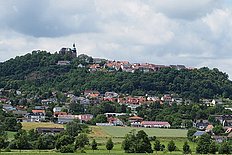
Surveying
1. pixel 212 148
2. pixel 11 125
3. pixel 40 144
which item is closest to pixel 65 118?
pixel 11 125

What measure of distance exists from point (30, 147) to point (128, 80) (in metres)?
105

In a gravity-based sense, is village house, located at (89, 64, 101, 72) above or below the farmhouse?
above

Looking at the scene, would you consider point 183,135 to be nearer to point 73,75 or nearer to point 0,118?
point 0,118

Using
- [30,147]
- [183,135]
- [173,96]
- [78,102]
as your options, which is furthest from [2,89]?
[30,147]

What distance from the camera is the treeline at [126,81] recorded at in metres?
167

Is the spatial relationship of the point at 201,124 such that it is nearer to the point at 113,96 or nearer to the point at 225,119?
the point at 225,119

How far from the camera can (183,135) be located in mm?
95000

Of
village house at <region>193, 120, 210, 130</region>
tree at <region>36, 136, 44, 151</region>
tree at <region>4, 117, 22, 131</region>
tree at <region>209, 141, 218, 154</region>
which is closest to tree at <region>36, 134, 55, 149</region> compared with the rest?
tree at <region>36, 136, 44, 151</region>

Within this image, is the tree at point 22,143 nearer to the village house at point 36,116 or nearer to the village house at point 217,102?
the village house at point 36,116

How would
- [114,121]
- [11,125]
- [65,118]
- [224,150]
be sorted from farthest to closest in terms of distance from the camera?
1. [65,118]
2. [114,121]
3. [11,125]
4. [224,150]

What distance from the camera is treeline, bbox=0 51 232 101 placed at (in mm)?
167000

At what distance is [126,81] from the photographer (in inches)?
6791

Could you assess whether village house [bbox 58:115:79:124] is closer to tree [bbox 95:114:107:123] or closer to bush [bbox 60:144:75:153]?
tree [bbox 95:114:107:123]

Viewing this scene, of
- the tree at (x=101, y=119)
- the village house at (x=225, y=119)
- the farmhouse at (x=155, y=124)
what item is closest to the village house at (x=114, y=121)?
the tree at (x=101, y=119)
